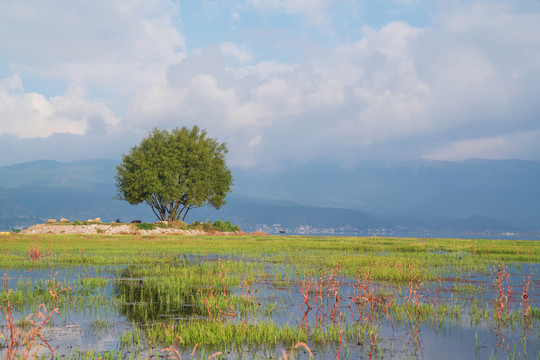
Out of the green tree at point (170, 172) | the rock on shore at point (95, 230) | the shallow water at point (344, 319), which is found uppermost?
the green tree at point (170, 172)

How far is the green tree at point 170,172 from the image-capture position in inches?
3049

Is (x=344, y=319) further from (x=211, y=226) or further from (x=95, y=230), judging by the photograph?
(x=211, y=226)

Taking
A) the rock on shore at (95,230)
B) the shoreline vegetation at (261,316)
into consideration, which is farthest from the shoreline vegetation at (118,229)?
the shoreline vegetation at (261,316)

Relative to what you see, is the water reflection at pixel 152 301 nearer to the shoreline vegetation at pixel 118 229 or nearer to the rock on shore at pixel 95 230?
the rock on shore at pixel 95 230

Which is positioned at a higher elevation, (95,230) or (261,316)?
(95,230)

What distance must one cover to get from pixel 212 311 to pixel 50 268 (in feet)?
47.9

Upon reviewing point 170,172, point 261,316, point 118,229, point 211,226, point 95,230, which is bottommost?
point 261,316

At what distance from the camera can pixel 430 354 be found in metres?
10.1

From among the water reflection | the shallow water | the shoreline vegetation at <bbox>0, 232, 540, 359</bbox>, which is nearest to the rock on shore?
the shoreline vegetation at <bbox>0, 232, 540, 359</bbox>

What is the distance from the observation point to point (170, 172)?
78.0 m

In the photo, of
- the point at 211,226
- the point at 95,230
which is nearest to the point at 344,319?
the point at 95,230

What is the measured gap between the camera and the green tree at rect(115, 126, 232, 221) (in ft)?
254

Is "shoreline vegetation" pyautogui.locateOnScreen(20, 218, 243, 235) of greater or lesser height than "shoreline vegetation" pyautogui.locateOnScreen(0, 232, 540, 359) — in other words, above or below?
above

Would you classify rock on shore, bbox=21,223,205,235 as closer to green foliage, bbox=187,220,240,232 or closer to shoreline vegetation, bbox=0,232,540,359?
green foliage, bbox=187,220,240,232
